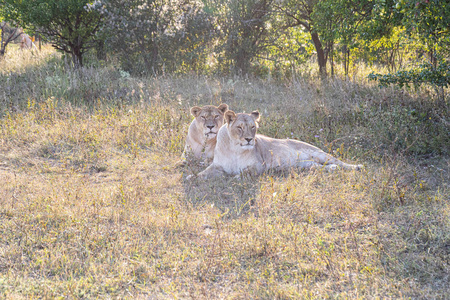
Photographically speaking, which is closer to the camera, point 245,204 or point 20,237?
point 20,237

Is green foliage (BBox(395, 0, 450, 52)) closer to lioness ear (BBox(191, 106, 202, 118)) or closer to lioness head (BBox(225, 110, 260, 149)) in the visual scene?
lioness head (BBox(225, 110, 260, 149))

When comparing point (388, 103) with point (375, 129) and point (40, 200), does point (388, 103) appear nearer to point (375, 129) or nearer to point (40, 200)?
point (375, 129)

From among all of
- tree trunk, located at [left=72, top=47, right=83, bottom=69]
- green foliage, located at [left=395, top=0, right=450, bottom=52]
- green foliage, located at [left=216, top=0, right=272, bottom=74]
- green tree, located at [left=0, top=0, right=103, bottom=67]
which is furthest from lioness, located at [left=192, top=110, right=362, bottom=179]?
tree trunk, located at [left=72, top=47, right=83, bottom=69]

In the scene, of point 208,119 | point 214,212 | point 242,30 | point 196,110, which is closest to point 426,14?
point 208,119

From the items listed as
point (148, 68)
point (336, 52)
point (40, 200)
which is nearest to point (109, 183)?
point (40, 200)

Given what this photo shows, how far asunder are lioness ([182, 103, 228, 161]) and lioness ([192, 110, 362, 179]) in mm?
489

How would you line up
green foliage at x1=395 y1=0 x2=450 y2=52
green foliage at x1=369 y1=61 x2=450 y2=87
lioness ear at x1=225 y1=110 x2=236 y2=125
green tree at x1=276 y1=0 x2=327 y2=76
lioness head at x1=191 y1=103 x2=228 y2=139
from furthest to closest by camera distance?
1. green tree at x1=276 y1=0 x2=327 y2=76
2. green foliage at x1=369 y1=61 x2=450 y2=87
3. lioness head at x1=191 y1=103 x2=228 y2=139
4. lioness ear at x1=225 y1=110 x2=236 y2=125
5. green foliage at x1=395 y1=0 x2=450 y2=52

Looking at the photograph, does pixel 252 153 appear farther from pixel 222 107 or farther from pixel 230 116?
pixel 222 107

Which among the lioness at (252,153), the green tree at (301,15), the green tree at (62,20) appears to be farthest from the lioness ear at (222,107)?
the green tree at (62,20)

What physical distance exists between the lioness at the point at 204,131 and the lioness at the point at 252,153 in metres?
0.49

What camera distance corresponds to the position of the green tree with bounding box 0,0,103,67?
12977mm

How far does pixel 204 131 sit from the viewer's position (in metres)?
7.21

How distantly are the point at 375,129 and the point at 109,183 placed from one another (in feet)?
15.9

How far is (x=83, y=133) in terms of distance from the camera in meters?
8.26
